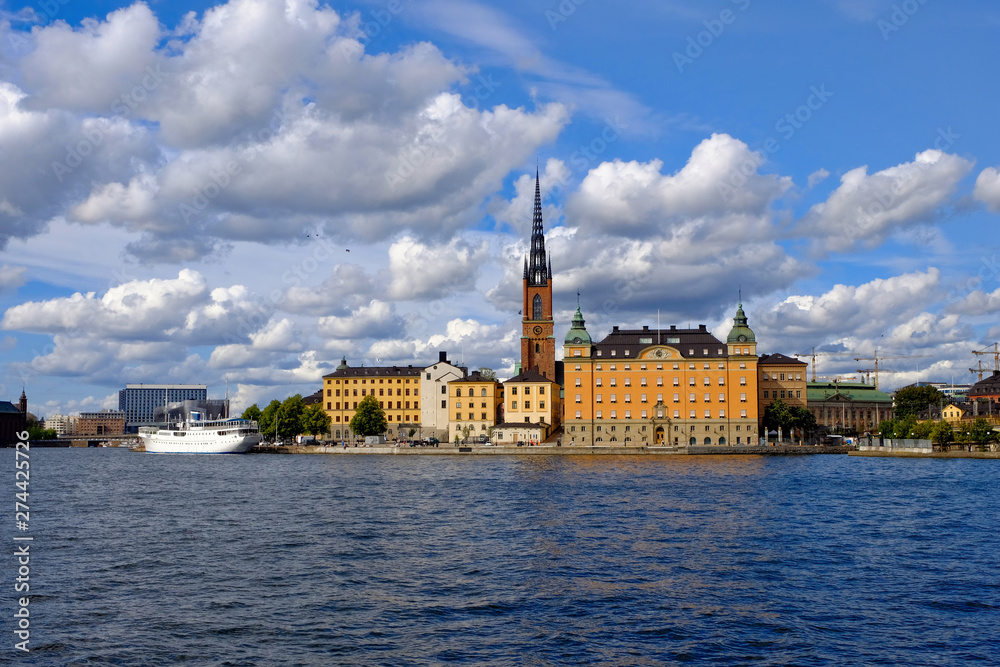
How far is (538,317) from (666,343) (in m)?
35.5

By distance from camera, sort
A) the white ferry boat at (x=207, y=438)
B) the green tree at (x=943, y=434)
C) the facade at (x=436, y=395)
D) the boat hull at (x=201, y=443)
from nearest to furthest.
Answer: the green tree at (x=943, y=434) < the boat hull at (x=201, y=443) < the white ferry boat at (x=207, y=438) < the facade at (x=436, y=395)

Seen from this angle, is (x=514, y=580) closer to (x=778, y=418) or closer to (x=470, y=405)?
(x=778, y=418)

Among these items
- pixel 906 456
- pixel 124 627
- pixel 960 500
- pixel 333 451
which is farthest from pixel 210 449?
pixel 124 627

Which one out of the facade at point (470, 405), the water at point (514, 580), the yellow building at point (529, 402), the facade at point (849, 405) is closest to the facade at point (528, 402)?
the yellow building at point (529, 402)

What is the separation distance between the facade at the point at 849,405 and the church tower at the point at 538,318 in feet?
199

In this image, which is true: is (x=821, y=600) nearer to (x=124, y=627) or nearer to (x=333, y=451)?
(x=124, y=627)

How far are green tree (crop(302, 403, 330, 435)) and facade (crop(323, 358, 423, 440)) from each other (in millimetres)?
5155

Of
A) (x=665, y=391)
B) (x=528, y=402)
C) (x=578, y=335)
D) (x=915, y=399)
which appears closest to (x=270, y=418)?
(x=528, y=402)

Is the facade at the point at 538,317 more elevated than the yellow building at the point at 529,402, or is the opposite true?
the facade at the point at 538,317

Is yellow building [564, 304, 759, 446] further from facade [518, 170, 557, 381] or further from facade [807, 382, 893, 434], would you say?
facade [807, 382, 893, 434]

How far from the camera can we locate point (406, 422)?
15162 cm

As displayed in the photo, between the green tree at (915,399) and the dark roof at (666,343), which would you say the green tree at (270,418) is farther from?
the green tree at (915,399)

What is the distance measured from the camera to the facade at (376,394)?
152375mm

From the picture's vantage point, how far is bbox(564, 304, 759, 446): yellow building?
122688 mm
